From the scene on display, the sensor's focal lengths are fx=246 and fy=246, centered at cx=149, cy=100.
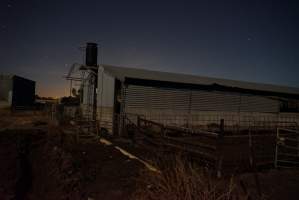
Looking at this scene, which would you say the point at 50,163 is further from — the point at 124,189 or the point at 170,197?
the point at 170,197

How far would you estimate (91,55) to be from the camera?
24.1m

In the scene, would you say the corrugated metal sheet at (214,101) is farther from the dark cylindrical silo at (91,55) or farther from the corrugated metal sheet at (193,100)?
the dark cylindrical silo at (91,55)

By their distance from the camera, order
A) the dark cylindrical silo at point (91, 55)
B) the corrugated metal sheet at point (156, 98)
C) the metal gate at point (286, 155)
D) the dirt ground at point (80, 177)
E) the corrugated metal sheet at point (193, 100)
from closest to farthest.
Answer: the dirt ground at point (80, 177) < the metal gate at point (286, 155) < the corrugated metal sheet at point (156, 98) < the corrugated metal sheet at point (193, 100) < the dark cylindrical silo at point (91, 55)

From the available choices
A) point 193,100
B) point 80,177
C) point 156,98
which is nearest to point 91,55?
point 156,98

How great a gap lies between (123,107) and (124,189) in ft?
36.2

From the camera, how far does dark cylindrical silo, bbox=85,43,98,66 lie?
2389 cm

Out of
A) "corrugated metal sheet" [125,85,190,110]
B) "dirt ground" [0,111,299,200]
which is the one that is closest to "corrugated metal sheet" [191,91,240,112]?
"corrugated metal sheet" [125,85,190,110]

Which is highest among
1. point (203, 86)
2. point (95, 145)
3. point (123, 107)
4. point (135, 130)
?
point (203, 86)

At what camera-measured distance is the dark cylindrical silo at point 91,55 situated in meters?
23.9

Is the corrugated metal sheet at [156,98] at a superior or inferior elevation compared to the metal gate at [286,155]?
superior

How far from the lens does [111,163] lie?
8.67m

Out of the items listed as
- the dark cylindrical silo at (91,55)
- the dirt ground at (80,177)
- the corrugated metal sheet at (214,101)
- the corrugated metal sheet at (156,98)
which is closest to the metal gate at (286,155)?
the dirt ground at (80,177)

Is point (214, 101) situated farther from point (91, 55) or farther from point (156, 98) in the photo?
point (91, 55)

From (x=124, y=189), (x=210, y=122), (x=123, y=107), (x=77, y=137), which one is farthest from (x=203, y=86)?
(x=124, y=189)
